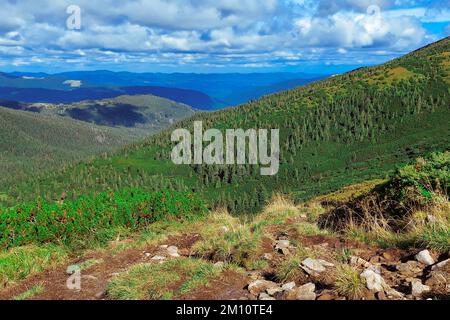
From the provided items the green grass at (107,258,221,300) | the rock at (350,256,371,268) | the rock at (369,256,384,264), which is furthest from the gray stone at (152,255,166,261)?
the rock at (369,256,384,264)

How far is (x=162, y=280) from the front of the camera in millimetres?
9047

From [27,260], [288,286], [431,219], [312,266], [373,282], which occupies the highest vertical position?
[431,219]

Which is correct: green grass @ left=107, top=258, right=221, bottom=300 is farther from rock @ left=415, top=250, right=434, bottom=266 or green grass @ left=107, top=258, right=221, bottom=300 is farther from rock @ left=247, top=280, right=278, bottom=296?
rock @ left=415, top=250, right=434, bottom=266

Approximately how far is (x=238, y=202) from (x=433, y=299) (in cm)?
17074

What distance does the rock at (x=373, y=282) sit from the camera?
7.31 m

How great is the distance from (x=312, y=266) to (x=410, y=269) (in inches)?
78.8

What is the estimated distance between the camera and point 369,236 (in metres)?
11.1

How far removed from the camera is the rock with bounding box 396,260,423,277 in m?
8.20

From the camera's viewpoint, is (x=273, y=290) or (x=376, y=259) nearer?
(x=273, y=290)

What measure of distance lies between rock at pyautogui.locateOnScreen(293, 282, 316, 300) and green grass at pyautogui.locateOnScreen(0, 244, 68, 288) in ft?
24.8

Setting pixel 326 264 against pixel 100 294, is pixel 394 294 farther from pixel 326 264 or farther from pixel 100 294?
pixel 100 294

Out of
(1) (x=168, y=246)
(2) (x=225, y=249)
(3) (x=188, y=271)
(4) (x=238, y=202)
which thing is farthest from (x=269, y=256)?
(4) (x=238, y=202)

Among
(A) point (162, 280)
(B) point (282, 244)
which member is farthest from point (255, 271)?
(A) point (162, 280)
